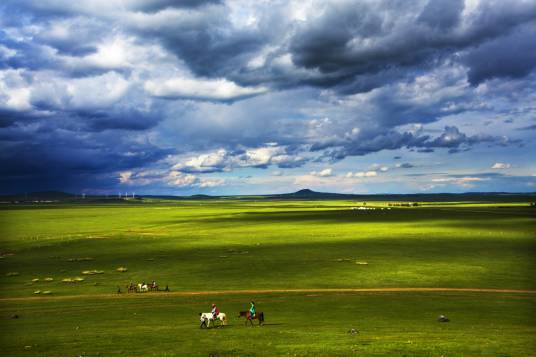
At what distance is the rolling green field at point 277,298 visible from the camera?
30719 millimetres

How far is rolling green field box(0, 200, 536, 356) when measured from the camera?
3072cm

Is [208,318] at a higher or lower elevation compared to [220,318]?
higher

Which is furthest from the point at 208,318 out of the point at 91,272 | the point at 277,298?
the point at 91,272

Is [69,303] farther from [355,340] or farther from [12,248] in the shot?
[12,248]

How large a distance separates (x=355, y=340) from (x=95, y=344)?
61.8ft

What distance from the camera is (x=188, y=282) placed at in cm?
6456

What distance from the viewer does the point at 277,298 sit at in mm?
52031

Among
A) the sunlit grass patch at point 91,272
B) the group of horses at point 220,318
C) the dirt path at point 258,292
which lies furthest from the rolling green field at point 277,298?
the group of horses at point 220,318

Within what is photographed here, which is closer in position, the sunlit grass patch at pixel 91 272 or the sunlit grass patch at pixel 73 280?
the sunlit grass patch at pixel 73 280

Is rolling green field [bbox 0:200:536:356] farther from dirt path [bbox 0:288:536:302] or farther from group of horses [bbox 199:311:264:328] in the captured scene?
group of horses [bbox 199:311:264:328]

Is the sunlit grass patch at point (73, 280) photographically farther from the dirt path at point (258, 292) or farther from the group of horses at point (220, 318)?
the group of horses at point (220, 318)

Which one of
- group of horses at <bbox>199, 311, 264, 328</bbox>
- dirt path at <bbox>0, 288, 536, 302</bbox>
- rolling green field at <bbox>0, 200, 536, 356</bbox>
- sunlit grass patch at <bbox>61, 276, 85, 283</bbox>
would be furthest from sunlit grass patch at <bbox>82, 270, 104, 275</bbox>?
group of horses at <bbox>199, 311, 264, 328</bbox>

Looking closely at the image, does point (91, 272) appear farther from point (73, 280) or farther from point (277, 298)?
point (277, 298)

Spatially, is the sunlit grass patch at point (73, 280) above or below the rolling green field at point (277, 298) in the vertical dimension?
below
